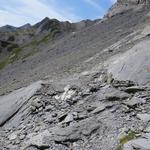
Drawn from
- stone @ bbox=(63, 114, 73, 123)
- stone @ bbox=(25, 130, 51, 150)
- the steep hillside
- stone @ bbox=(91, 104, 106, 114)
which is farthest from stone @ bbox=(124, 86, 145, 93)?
stone @ bbox=(25, 130, 51, 150)

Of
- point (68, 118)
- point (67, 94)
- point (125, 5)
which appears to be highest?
point (125, 5)

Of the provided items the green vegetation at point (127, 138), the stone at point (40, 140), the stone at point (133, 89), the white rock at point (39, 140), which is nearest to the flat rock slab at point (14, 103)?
the stone at point (40, 140)

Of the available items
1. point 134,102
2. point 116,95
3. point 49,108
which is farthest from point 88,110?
point 49,108

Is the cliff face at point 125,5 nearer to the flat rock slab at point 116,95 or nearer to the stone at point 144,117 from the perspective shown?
the flat rock slab at point 116,95

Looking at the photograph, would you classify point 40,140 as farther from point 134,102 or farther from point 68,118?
point 134,102

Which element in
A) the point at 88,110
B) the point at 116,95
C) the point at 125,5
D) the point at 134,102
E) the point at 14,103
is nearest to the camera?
the point at 134,102

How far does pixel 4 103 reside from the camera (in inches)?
1107

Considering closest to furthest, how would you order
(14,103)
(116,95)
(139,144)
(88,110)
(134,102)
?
1. (139,144)
2. (134,102)
3. (88,110)
4. (116,95)
5. (14,103)

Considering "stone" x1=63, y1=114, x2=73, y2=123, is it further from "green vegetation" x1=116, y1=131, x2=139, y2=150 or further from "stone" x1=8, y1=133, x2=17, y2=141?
"green vegetation" x1=116, y1=131, x2=139, y2=150

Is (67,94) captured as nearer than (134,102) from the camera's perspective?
No

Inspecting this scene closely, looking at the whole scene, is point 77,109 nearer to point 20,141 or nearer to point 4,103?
point 20,141

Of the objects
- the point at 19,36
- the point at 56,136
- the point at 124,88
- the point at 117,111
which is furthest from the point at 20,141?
the point at 19,36

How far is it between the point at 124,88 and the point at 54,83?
698 cm

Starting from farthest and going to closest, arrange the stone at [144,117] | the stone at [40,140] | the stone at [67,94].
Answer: the stone at [67,94] < the stone at [40,140] < the stone at [144,117]
